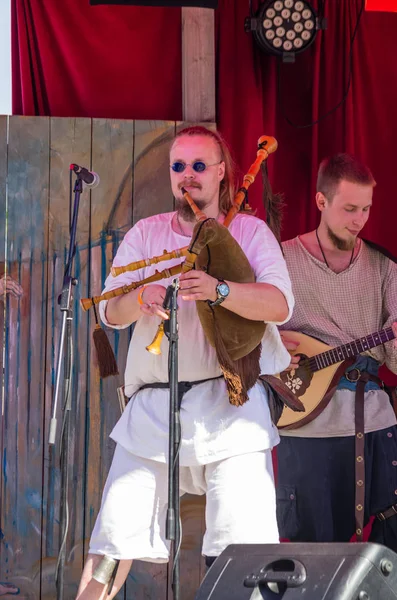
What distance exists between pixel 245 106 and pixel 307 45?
0.44 metres

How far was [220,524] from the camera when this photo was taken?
11.0 ft

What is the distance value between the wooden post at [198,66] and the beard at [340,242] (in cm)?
93

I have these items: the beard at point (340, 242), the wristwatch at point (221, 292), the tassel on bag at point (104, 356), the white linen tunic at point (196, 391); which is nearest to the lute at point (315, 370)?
the beard at point (340, 242)

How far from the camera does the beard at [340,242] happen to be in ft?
14.9

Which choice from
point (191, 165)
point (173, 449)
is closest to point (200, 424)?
point (173, 449)

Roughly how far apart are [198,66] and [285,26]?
0.50m

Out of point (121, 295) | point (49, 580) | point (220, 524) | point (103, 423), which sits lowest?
point (49, 580)

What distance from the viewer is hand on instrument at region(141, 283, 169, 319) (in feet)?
10.9

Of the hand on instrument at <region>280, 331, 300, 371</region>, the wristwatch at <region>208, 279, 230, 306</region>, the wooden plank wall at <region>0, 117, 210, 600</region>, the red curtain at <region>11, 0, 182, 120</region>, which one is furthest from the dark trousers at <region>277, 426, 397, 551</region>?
the red curtain at <region>11, 0, 182, 120</region>

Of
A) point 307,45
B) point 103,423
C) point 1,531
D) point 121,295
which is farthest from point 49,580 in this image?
point 307,45

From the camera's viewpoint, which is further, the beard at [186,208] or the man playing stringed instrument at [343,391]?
the man playing stringed instrument at [343,391]

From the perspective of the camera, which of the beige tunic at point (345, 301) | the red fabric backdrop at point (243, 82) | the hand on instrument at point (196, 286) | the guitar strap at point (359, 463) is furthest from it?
the red fabric backdrop at point (243, 82)

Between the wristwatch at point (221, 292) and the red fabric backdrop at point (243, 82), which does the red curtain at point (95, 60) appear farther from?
the wristwatch at point (221, 292)

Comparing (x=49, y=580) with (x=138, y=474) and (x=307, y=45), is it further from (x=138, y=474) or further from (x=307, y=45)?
(x=307, y=45)
